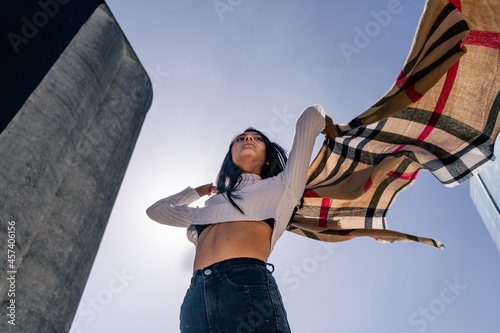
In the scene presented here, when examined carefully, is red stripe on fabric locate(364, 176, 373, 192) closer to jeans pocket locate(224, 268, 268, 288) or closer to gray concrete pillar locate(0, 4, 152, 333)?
jeans pocket locate(224, 268, 268, 288)

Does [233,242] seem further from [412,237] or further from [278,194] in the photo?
[412,237]

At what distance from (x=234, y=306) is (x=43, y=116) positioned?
2999 mm

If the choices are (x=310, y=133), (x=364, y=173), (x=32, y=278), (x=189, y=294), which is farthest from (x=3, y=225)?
(x=364, y=173)

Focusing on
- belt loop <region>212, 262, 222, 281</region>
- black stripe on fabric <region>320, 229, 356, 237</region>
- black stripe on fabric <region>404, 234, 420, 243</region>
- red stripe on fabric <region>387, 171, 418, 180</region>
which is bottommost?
belt loop <region>212, 262, 222, 281</region>

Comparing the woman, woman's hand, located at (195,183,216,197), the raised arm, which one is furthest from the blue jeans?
woman's hand, located at (195,183,216,197)

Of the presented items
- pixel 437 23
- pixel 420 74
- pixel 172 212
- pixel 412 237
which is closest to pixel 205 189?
pixel 172 212

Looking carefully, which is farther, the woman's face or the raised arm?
the woman's face

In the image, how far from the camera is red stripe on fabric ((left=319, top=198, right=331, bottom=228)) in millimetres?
3123

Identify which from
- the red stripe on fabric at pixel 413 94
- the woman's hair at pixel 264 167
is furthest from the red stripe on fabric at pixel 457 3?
the woman's hair at pixel 264 167

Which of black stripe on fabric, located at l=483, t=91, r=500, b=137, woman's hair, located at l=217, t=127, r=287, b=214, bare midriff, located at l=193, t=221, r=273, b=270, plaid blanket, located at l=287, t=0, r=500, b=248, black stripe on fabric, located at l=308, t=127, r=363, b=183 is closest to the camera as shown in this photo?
bare midriff, located at l=193, t=221, r=273, b=270

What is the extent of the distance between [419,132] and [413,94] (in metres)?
0.37

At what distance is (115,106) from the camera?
5496mm

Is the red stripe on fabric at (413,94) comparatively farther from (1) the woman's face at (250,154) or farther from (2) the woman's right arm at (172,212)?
(2) the woman's right arm at (172,212)

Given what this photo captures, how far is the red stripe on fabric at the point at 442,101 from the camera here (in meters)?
2.59
